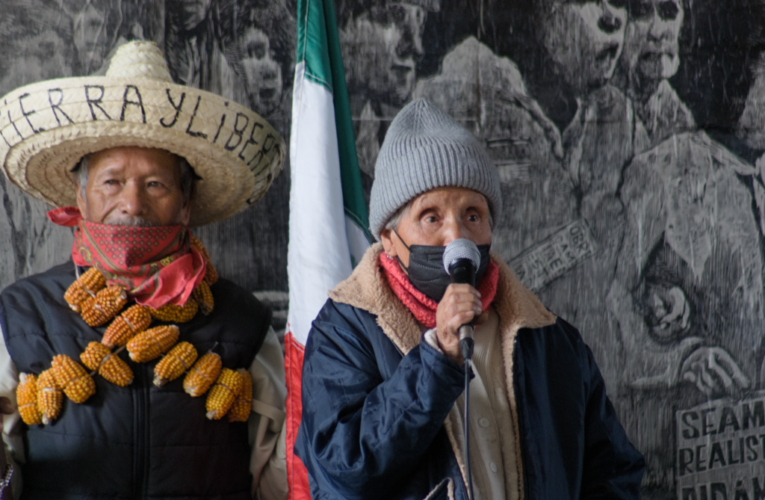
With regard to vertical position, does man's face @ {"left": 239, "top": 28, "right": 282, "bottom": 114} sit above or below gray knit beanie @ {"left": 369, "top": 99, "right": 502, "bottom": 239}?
above

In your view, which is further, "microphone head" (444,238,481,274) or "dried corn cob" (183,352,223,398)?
"dried corn cob" (183,352,223,398)

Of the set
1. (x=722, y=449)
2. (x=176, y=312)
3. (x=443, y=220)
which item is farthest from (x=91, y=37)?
(x=722, y=449)

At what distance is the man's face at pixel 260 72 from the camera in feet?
9.06

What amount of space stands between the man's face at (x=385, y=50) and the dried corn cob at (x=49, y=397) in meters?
1.68

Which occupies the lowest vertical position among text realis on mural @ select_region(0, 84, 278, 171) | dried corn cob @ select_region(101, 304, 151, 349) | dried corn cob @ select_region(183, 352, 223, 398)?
dried corn cob @ select_region(183, 352, 223, 398)

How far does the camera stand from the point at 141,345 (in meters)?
2.00

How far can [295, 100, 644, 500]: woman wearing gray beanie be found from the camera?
1.34 m

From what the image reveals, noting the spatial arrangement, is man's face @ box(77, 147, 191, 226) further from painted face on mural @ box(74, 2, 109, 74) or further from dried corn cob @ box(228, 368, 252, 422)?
painted face on mural @ box(74, 2, 109, 74)

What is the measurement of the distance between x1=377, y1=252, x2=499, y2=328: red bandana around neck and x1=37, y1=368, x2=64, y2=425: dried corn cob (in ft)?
3.45

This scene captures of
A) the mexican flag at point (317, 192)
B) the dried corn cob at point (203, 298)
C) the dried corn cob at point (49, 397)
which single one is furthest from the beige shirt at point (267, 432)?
the dried corn cob at point (49, 397)

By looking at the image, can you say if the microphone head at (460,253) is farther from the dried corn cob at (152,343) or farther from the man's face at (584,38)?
the man's face at (584,38)

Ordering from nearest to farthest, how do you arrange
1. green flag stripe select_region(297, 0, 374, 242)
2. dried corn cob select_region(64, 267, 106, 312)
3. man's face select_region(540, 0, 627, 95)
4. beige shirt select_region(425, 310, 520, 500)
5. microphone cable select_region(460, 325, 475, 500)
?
1. microphone cable select_region(460, 325, 475, 500)
2. beige shirt select_region(425, 310, 520, 500)
3. dried corn cob select_region(64, 267, 106, 312)
4. green flag stripe select_region(297, 0, 374, 242)
5. man's face select_region(540, 0, 627, 95)

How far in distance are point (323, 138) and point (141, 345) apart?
905mm

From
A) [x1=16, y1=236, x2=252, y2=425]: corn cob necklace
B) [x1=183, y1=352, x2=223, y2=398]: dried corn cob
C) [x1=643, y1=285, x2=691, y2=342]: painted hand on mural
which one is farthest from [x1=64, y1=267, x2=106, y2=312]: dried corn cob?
[x1=643, y1=285, x2=691, y2=342]: painted hand on mural
